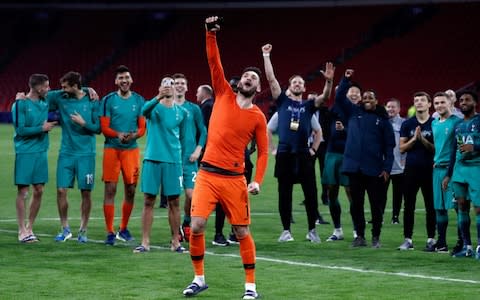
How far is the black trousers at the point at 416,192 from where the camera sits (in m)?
14.7

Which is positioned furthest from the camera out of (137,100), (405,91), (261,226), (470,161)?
(405,91)

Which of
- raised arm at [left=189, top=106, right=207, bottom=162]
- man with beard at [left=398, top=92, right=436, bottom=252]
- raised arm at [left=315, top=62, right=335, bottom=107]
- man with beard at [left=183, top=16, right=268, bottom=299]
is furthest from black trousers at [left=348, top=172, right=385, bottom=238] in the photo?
man with beard at [left=183, top=16, right=268, bottom=299]

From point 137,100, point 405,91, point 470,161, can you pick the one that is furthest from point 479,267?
point 405,91

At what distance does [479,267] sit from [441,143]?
204 cm

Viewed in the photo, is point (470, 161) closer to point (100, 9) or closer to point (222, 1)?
point (222, 1)

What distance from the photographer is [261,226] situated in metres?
17.3

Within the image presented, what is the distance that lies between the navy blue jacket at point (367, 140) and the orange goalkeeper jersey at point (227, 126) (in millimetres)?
4164

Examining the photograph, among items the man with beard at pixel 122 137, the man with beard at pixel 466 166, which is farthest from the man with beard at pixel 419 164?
the man with beard at pixel 122 137

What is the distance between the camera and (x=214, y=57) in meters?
10.7

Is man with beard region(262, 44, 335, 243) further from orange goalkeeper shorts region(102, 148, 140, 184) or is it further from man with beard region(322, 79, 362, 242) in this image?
orange goalkeeper shorts region(102, 148, 140, 184)

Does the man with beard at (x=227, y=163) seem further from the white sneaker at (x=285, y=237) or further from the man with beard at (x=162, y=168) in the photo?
the white sneaker at (x=285, y=237)

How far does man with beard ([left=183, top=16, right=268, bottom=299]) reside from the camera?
1070 cm

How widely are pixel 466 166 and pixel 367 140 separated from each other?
1.74 m

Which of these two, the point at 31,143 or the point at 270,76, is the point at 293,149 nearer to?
the point at 270,76
